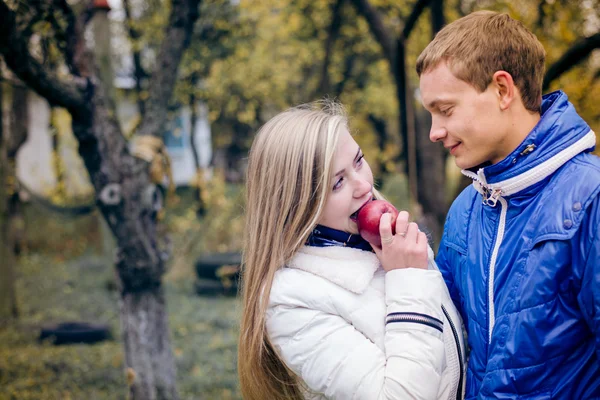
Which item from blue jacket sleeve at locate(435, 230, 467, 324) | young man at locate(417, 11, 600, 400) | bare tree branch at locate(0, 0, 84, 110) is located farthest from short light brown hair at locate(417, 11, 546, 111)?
bare tree branch at locate(0, 0, 84, 110)

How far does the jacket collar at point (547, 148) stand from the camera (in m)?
1.60

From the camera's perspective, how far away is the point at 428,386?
1.65m

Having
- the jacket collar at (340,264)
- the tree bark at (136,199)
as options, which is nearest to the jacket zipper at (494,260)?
the jacket collar at (340,264)

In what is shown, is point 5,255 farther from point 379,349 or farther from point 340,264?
point 379,349

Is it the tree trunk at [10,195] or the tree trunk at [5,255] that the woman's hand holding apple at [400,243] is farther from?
the tree trunk at [5,255]

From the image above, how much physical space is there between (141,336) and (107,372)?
242 centimetres

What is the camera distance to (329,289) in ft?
6.01

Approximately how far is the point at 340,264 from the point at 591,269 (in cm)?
78

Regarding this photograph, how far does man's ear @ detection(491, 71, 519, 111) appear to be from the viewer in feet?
5.52

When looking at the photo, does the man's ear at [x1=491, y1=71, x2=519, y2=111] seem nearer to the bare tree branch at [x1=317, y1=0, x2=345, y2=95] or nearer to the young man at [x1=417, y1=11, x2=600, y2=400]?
the young man at [x1=417, y1=11, x2=600, y2=400]

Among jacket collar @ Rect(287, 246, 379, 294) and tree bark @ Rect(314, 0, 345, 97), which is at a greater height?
tree bark @ Rect(314, 0, 345, 97)

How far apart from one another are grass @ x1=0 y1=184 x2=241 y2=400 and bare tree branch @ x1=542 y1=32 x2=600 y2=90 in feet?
9.97

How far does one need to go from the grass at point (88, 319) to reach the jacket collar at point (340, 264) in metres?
0.52

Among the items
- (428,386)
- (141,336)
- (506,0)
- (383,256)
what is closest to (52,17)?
(141,336)
